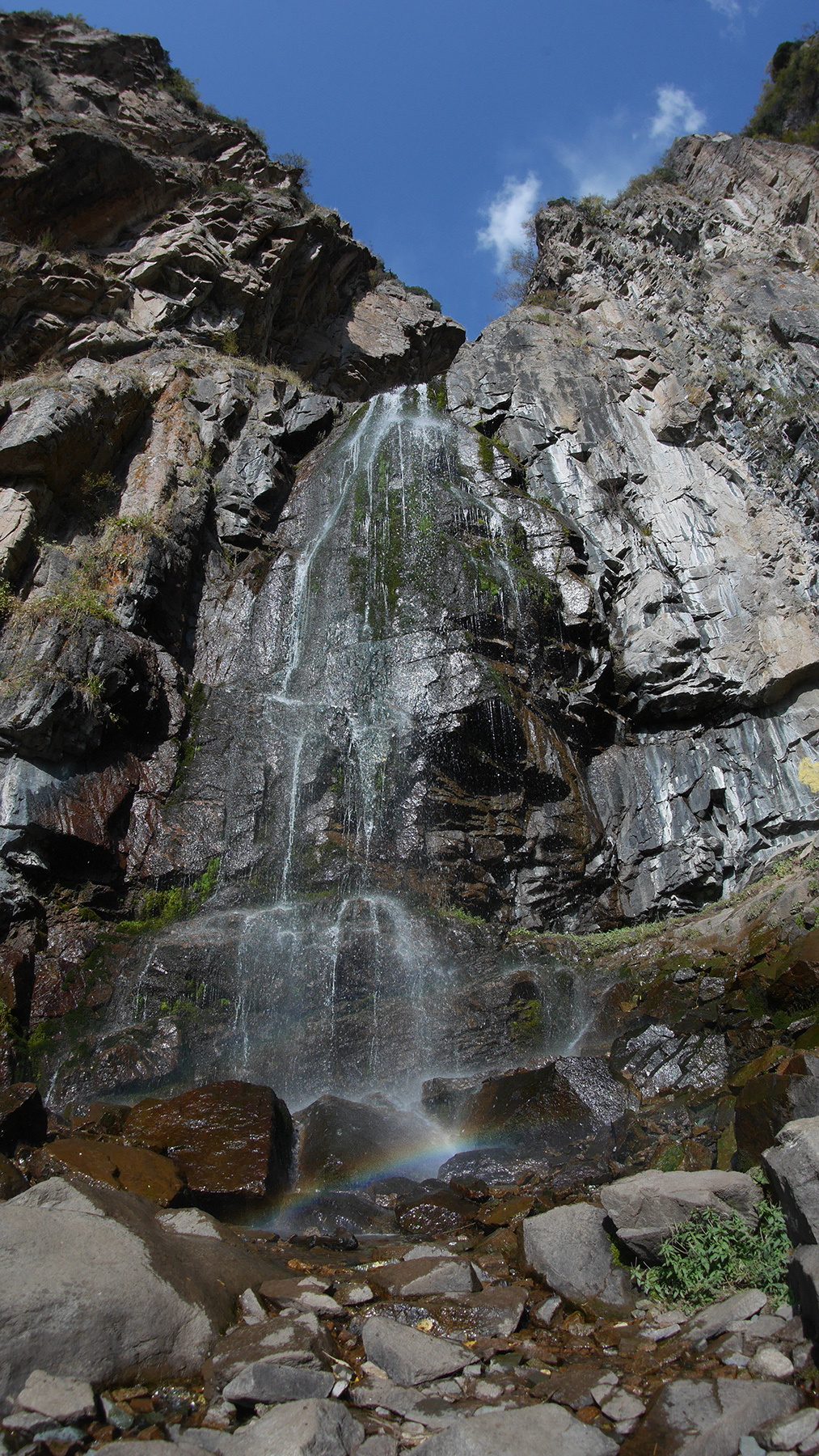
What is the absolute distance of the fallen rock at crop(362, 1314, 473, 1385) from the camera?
383 cm

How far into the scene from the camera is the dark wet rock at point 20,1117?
6.96m

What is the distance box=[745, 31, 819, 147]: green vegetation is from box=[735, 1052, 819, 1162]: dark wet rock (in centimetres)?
3751

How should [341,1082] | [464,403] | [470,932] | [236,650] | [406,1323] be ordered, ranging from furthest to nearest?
1. [464,403]
2. [236,650]
3. [470,932]
4. [341,1082]
5. [406,1323]

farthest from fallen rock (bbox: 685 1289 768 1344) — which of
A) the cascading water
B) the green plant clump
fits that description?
the cascading water

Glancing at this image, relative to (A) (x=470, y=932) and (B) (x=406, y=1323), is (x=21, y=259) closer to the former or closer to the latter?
(A) (x=470, y=932)

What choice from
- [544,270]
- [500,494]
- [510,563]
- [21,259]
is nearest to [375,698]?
[510,563]

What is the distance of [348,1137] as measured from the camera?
7.90 metres

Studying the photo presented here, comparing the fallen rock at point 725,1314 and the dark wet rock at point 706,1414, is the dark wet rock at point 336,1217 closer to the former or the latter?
the fallen rock at point 725,1314

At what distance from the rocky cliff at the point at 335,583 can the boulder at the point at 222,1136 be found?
2.22m

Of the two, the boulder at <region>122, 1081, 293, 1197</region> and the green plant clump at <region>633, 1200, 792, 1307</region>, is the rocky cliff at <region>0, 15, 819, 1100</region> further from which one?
the green plant clump at <region>633, 1200, 792, 1307</region>

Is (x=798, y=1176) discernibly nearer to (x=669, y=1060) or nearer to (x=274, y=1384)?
(x=274, y=1384)

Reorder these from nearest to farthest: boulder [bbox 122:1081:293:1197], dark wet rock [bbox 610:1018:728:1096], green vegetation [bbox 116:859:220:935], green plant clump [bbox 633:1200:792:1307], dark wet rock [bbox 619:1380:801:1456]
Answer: dark wet rock [bbox 619:1380:801:1456], green plant clump [bbox 633:1200:792:1307], boulder [bbox 122:1081:293:1197], dark wet rock [bbox 610:1018:728:1096], green vegetation [bbox 116:859:220:935]

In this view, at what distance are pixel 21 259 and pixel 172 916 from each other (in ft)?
54.7

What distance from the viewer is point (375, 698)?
1486 centimetres
